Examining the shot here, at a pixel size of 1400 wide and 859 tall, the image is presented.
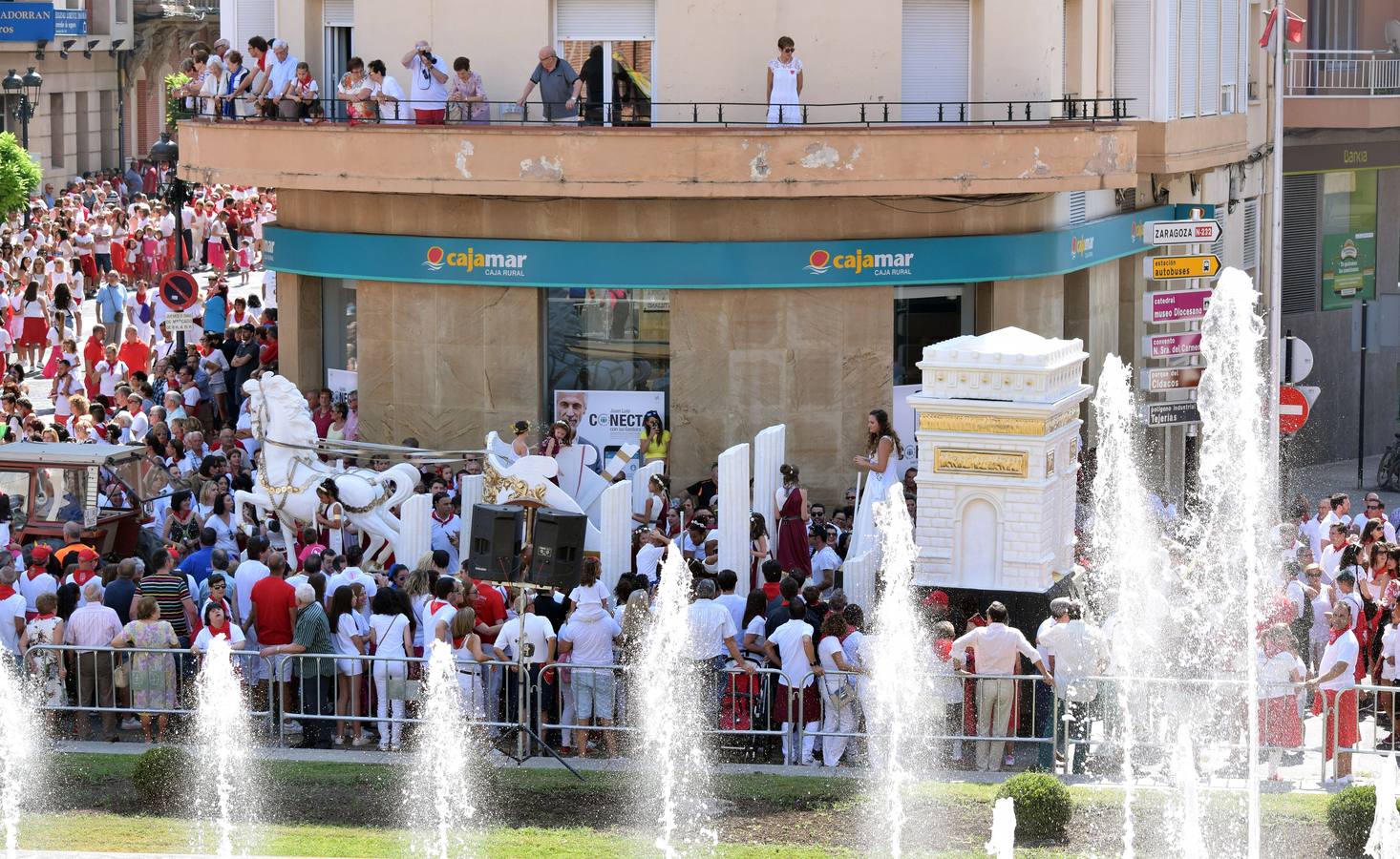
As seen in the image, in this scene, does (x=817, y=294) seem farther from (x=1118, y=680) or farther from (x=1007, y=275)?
(x=1118, y=680)

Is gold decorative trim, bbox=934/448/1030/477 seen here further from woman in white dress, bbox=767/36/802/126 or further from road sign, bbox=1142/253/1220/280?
road sign, bbox=1142/253/1220/280

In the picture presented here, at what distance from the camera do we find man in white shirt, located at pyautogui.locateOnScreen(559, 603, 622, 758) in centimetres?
1844

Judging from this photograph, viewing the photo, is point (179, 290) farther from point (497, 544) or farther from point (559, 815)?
point (559, 815)

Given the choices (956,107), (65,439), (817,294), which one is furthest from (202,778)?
(956,107)

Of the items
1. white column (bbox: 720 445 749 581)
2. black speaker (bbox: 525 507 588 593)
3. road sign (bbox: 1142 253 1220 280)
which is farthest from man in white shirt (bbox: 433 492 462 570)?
road sign (bbox: 1142 253 1220 280)

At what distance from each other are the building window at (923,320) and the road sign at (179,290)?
8.86m

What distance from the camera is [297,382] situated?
3070 centimetres

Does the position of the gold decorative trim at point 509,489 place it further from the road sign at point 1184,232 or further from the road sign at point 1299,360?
the road sign at point 1184,232

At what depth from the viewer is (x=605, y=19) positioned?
92.0 feet

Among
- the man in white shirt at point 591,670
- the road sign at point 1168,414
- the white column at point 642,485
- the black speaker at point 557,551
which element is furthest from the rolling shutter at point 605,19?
the man in white shirt at point 591,670

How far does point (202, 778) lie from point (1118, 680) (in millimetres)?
6423

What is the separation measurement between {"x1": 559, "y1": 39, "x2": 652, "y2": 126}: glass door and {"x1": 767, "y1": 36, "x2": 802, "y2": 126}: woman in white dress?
155 centimetres

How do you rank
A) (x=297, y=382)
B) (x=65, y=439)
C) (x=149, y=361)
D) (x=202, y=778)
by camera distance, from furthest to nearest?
(x=149, y=361) → (x=297, y=382) → (x=65, y=439) → (x=202, y=778)

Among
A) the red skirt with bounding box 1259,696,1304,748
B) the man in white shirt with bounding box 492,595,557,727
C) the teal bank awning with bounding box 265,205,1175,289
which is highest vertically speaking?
the teal bank awning with bounding box 265,205,1175,289
